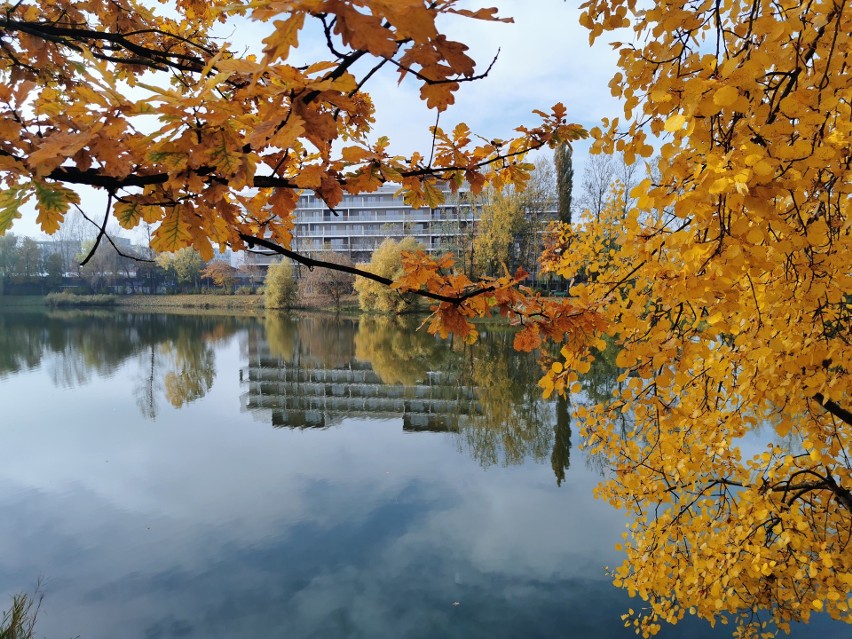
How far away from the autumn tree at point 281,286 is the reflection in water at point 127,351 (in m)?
6.07

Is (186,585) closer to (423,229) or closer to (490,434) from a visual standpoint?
(490,434)

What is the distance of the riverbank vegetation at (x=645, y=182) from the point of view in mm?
926

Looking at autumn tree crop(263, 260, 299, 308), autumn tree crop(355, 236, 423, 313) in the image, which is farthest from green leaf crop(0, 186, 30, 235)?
autumn tree crop(263, 260, 299, 308)

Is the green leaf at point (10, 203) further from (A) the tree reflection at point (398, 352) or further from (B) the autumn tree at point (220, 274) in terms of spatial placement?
(B) the autumn tree at point (220, 274)

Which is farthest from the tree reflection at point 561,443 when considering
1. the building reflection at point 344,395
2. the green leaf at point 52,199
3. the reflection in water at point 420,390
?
the green leaf at point 52,199

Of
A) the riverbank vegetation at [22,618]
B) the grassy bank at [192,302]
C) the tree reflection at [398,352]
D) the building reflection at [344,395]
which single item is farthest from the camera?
the grassy bank at [192,302]

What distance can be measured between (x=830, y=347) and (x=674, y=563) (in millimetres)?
1586

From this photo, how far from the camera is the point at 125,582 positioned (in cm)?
552

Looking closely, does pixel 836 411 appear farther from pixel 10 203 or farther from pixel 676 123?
pixel 10 203

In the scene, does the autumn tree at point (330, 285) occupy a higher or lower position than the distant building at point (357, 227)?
lower

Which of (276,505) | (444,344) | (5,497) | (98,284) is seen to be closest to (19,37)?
(276,505)

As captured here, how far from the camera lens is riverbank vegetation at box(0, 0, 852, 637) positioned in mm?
926

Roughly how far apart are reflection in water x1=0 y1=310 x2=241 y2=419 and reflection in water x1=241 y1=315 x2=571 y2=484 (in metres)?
1.84

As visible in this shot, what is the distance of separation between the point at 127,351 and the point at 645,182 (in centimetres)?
2295
